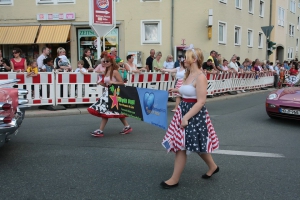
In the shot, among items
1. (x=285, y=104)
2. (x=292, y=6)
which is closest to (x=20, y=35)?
(x=285, y=104)

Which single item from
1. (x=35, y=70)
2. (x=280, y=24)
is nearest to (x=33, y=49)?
(x=35, y=70)

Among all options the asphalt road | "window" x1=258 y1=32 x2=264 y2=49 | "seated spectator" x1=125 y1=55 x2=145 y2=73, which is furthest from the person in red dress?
"window" x1=258 y1=32 x2=264 y2=49

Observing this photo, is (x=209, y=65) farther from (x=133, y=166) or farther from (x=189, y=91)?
(x=189, y=91)

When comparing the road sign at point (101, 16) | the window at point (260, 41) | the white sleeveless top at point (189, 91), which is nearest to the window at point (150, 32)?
the road sign at point (101, 16)

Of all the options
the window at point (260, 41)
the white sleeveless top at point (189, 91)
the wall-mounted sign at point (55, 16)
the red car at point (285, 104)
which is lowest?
the red car at point (285, 104)

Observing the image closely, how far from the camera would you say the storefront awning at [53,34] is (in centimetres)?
2112

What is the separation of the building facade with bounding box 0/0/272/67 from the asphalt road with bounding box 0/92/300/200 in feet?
46.4

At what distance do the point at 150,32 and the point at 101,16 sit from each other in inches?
400

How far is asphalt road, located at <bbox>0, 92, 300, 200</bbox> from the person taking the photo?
13.3 ft

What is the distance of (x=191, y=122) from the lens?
159 inches

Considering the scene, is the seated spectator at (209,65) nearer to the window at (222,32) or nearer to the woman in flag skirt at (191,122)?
the window at (222,32)

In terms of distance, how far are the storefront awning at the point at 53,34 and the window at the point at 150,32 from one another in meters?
4.76

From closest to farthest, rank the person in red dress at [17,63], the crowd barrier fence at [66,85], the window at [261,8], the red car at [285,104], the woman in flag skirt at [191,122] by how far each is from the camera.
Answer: the woman in flag skirt at [191,122], the red car at [285,104], the crowd barrier fence at [66,85], the person in red dress at [17,63], the window at [261,8]

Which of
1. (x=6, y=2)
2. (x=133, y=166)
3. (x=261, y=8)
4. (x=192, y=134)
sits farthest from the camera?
(x=261, y=8)
